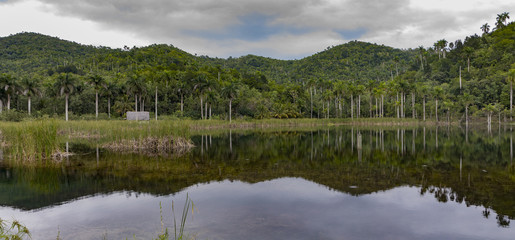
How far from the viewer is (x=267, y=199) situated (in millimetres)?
10992

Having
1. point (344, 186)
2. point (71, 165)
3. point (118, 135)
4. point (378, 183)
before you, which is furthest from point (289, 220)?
point (118, 135)

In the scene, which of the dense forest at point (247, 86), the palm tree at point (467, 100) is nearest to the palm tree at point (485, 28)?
the dense forest at point (247, 86)

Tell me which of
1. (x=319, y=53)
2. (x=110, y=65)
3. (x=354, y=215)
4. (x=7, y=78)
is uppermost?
(x=319, y=53)

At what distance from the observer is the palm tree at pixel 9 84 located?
64.6 metres

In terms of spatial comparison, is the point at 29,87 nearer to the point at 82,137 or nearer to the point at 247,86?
the point at 82,137

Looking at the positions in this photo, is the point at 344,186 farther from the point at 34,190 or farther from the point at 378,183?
the point at 34,190

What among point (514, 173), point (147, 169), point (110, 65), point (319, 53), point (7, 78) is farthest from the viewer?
point (319, 53)

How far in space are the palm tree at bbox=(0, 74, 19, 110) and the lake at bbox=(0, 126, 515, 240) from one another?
6292cm

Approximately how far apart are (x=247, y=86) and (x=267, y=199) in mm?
101225

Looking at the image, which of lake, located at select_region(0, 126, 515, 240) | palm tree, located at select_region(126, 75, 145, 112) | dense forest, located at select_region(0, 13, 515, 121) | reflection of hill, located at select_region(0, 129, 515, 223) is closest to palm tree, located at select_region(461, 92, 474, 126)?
dense forest, located at select_region(0, 13, 515, 121)

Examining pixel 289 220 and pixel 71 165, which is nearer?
pixel 289 220

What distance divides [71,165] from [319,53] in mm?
192203

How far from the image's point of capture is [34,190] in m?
12.0

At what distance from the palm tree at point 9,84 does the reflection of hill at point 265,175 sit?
203 ft
